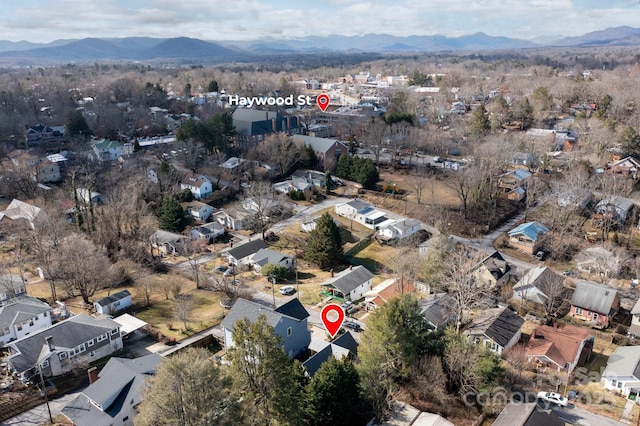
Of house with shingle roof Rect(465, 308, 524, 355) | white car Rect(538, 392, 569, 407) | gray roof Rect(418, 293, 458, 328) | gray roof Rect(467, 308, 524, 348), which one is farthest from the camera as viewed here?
gray roof Rect(418, 293, 458, 328)

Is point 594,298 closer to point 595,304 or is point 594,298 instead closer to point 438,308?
point 595,304

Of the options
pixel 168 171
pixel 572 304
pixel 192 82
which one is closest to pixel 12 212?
pixel 168 171

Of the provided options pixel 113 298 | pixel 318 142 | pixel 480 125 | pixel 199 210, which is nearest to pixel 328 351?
pixel 113 298

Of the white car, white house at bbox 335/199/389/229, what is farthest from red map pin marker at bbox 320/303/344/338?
white house at bbox 335/199/389/229

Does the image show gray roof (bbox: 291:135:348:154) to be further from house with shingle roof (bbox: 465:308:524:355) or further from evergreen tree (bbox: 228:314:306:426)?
evergreen tree (bbox: 228:314:306:426)

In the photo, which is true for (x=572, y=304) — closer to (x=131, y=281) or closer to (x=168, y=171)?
(x=131, y=281)
